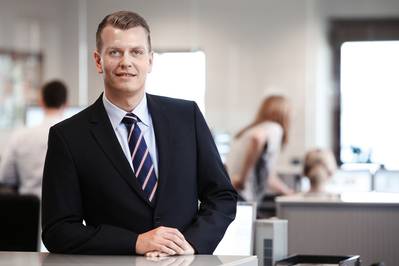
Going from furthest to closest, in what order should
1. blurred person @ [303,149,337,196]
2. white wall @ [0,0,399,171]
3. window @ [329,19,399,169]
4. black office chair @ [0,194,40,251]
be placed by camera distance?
window @ [329,19,399,169] → white wall @ [0,0,399,171] → blurred person @ [303,149,337,196] → black office chair @ [0,194,40,251]

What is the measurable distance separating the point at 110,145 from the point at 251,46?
785 cm

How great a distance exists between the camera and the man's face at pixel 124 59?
7.47 feet

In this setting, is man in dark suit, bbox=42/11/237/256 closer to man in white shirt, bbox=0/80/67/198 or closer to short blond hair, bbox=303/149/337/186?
man in white shirt, bbox=0/80/67/198

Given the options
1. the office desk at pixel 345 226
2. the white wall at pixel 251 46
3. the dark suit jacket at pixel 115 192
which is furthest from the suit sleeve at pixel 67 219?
the white wall at pixel 251 46

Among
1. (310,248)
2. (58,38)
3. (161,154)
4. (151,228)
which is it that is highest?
(58,38)

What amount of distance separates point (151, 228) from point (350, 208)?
5.72 feet

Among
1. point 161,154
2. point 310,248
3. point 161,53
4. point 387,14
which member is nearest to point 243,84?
point 161,53

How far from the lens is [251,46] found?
10078mm

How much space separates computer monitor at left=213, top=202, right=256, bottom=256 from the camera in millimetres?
3117

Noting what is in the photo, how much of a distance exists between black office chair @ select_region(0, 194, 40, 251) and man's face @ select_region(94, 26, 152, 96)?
7.90 ft

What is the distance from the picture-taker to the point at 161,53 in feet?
32.3

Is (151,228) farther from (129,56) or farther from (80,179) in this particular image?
(129,56)

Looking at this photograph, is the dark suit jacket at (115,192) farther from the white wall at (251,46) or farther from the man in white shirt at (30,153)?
the white wall at (251,46)

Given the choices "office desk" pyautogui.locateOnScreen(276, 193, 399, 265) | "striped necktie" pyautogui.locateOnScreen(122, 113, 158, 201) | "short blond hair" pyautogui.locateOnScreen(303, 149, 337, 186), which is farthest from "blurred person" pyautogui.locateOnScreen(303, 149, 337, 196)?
Answer: "striped necktie" pyautogui.locateOnScreen(122, 113, 158, 201)
